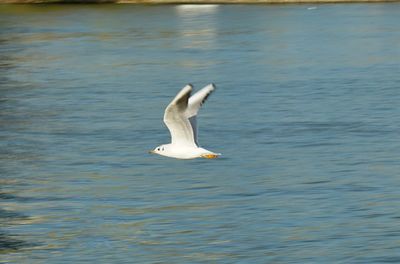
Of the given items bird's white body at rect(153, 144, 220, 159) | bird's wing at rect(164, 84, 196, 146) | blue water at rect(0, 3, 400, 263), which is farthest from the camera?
blue water at rect(0, 3, 400, 263)

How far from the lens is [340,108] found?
2673 cm

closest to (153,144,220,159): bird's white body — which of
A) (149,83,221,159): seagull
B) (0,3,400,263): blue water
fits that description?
(149,83,221,159): seagull

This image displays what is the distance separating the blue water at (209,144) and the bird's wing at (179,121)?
1.54m

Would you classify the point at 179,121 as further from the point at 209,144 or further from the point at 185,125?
the point at 209,144

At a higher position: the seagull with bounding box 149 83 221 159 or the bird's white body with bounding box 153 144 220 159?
the seagull with bounding box 149 83 221 159

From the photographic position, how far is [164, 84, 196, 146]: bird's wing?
1656 cm

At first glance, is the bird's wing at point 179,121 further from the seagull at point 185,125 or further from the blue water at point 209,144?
the blue water at point 209,144

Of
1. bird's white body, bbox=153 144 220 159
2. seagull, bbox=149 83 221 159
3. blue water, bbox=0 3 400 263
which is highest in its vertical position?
seagull, bbox=149 83 221 159

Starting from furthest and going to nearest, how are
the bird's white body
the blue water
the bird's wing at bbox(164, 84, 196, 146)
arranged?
1. the blue water
2. the bird's white body
3. the bird's wing at bbox(164, 84, 196, 146)

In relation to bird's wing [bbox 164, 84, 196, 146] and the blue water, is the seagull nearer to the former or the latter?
bird's wing [bbox 164, 84, 196, 146]

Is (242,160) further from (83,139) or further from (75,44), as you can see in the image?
(75,44)

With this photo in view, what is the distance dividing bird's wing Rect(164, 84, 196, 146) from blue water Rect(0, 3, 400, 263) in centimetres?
154

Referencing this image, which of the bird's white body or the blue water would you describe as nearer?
the bird's white body

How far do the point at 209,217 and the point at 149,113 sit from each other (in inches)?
300
